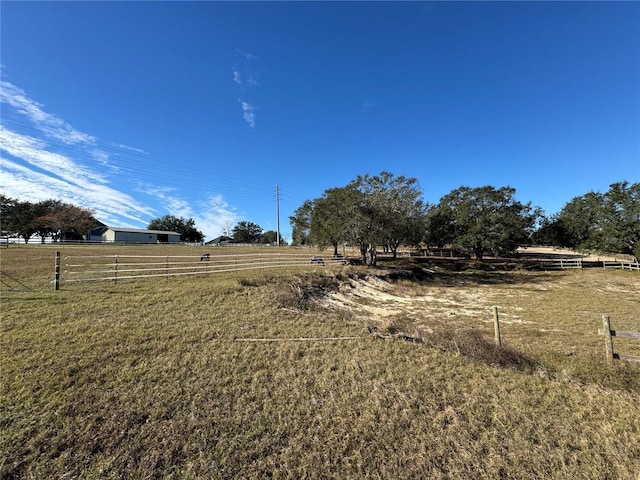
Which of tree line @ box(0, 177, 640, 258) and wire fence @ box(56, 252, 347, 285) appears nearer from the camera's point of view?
wire fence @ box(56, 252, 347, 285)

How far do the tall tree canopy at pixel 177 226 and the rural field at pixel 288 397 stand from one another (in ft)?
291

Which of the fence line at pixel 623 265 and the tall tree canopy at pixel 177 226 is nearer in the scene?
the fence line at pixel 623 265

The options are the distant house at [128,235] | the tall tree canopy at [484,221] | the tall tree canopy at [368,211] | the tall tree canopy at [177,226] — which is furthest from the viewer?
the tall tree canopy at [177,226]

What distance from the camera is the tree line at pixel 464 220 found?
24.4 meters

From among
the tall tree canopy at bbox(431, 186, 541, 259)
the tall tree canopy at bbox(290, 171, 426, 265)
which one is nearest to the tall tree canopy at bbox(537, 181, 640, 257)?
the tall tree canopy at bbox(431, 186, 541, 259)

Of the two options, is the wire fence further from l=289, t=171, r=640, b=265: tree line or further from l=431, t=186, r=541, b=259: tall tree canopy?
l=431, t=186, r=541, b=259: tall tree canopy

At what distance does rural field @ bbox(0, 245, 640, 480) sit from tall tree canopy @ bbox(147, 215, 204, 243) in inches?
3488

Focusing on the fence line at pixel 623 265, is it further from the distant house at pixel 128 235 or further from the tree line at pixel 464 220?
the distant house at pixel 128 235

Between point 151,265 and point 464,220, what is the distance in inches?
1355

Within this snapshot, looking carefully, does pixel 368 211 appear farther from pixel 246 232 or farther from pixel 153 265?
pixel 246 232

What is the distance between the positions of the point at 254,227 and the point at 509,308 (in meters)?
110

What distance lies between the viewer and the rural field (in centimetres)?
325

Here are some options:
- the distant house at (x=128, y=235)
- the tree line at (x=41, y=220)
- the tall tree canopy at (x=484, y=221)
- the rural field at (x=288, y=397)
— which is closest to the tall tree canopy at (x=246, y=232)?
the distant house at (x=128, y=235)

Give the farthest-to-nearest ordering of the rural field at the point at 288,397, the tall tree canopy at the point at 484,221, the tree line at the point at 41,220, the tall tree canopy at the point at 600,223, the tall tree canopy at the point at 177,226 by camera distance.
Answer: the tall tree canopy at the point at 177,226 → the tree line at the point at 41,220 → the tall tree canopy at the point at 484,221 → the tall tree canopy at the point at 600,223 → the rural field at the point at 288,397
